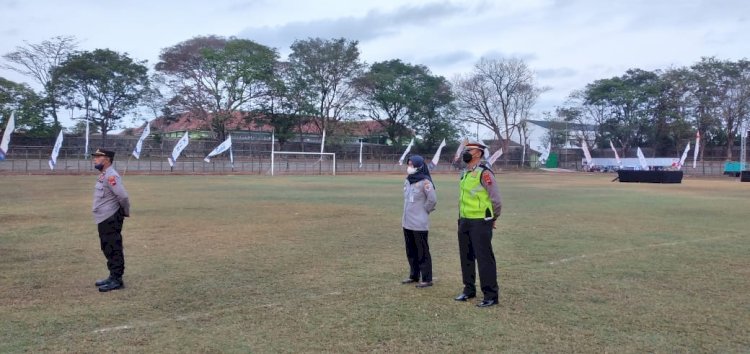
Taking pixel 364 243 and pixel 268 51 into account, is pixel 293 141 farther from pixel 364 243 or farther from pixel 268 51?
pixel 364 243

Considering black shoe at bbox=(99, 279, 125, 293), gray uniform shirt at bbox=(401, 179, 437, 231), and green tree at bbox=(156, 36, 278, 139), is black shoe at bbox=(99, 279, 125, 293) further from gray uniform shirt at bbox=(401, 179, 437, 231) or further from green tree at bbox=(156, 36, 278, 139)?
green tree at bbox=(156, 36, 278, 139)

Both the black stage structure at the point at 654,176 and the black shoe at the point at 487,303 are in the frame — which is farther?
the black stage structure at the point at 654,176

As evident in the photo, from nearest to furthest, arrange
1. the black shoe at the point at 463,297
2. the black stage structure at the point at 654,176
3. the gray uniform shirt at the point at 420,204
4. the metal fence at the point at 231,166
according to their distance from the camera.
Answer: the black shoe at the point at 463,297 → the gray uniform shirt at the point at 420,204 → the black stage structure at the point at 654,176 → the metal fence at the point at 231,166

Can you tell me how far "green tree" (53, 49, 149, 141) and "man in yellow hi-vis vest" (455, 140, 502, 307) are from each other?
55337 mm

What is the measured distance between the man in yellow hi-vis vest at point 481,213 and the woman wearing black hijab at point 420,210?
2.66ft

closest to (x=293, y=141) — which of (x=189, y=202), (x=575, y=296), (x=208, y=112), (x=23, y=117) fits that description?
(x=208, y=112)

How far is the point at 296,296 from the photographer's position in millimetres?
6547

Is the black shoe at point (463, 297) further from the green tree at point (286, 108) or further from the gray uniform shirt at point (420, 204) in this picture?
the green tree at point (286, 108)

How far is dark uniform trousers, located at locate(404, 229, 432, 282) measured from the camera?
23.4ft

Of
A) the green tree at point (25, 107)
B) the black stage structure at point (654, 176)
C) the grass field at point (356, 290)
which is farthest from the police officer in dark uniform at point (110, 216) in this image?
the green tree at point (25, 107)

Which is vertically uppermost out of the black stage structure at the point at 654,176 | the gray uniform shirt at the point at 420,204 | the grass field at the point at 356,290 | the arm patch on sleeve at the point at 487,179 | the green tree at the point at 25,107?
the green tree at the point at 25,107

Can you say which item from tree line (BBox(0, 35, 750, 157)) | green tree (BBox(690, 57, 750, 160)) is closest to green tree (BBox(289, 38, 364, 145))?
tree line (BBox(0, 35, 750, 157))

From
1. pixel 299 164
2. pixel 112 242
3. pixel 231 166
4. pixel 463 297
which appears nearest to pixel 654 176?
pixel 299 164

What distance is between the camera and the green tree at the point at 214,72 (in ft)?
187
